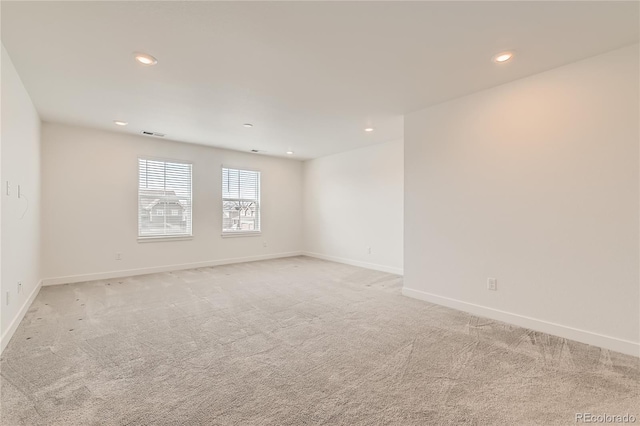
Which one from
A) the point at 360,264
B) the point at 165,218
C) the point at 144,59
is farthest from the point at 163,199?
the point at 360,264

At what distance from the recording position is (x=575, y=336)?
253 centimetres

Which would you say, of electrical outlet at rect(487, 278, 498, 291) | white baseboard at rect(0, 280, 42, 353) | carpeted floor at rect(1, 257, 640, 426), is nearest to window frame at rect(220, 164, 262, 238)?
carpeted floor at rect(1, 257, 640, 426)

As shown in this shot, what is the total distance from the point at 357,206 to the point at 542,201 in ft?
11.7

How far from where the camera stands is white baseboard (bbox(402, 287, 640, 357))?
7.55 feet

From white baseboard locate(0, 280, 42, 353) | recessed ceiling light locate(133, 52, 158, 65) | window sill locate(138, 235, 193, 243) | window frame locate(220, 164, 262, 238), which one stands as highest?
recessed ceiling light locate(133, 52, 158, 65)

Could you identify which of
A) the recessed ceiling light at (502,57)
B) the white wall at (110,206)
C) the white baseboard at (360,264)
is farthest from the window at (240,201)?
the recessed ceiling light at (502,57)

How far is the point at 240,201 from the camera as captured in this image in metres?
6.45

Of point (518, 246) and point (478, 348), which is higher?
point (518, 246)

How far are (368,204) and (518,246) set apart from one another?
123 inches

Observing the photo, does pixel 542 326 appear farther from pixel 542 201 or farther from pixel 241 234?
pixel 241 234

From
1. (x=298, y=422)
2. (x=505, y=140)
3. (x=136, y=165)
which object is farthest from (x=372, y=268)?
(x=136, y=165)

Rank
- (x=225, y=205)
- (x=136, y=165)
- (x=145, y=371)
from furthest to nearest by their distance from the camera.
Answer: (x=225, y=205), (x=136, y=165), (x=145, y=371)

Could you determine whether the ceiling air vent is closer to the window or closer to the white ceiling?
the white ceiling

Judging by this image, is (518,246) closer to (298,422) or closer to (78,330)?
(298,422)
